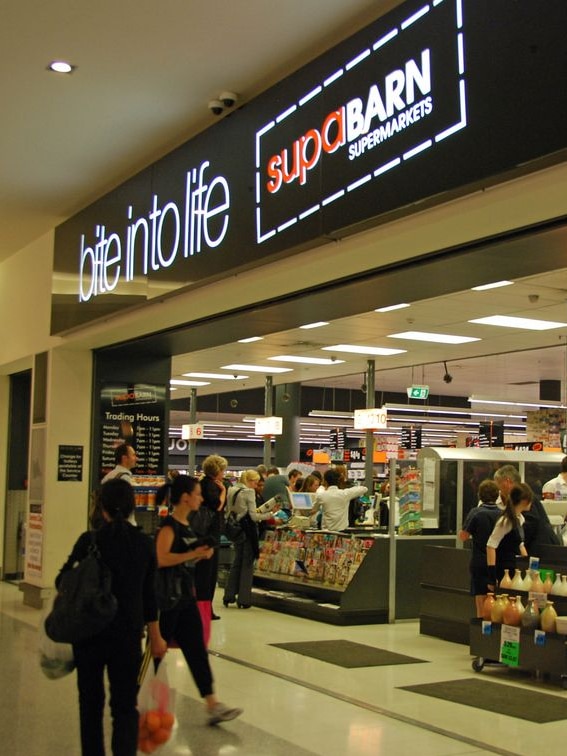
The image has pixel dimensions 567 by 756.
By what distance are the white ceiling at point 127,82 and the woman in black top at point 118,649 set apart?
3.25m

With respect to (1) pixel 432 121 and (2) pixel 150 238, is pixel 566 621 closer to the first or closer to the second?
(1) pixel 432 121

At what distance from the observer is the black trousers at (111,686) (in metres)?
3.85

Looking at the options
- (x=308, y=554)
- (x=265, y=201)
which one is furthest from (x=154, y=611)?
(x=308, y=554)

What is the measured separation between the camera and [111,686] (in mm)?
3898

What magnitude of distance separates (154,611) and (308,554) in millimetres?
6377

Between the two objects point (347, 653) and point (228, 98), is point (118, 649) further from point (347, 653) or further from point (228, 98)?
point (347, 653)

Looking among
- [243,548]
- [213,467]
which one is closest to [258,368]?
[243,548]

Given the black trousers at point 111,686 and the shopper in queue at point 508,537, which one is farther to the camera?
the shopper in queue at point 508,537

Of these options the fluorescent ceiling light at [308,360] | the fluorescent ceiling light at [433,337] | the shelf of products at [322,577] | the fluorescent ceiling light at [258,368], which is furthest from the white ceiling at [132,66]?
the fluorescent ceiling light at [258,368]

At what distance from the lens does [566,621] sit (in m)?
6.65

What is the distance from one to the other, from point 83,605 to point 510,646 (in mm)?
4190

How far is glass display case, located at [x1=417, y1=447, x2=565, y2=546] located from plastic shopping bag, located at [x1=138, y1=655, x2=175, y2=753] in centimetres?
568

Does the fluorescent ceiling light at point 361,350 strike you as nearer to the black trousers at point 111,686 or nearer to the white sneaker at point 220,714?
the white sneaker at point 220,714

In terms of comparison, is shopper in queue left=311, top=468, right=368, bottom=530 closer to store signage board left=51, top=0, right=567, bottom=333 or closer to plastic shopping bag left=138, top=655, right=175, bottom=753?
store signage board left=51, top=0, right=567, bottom=333
